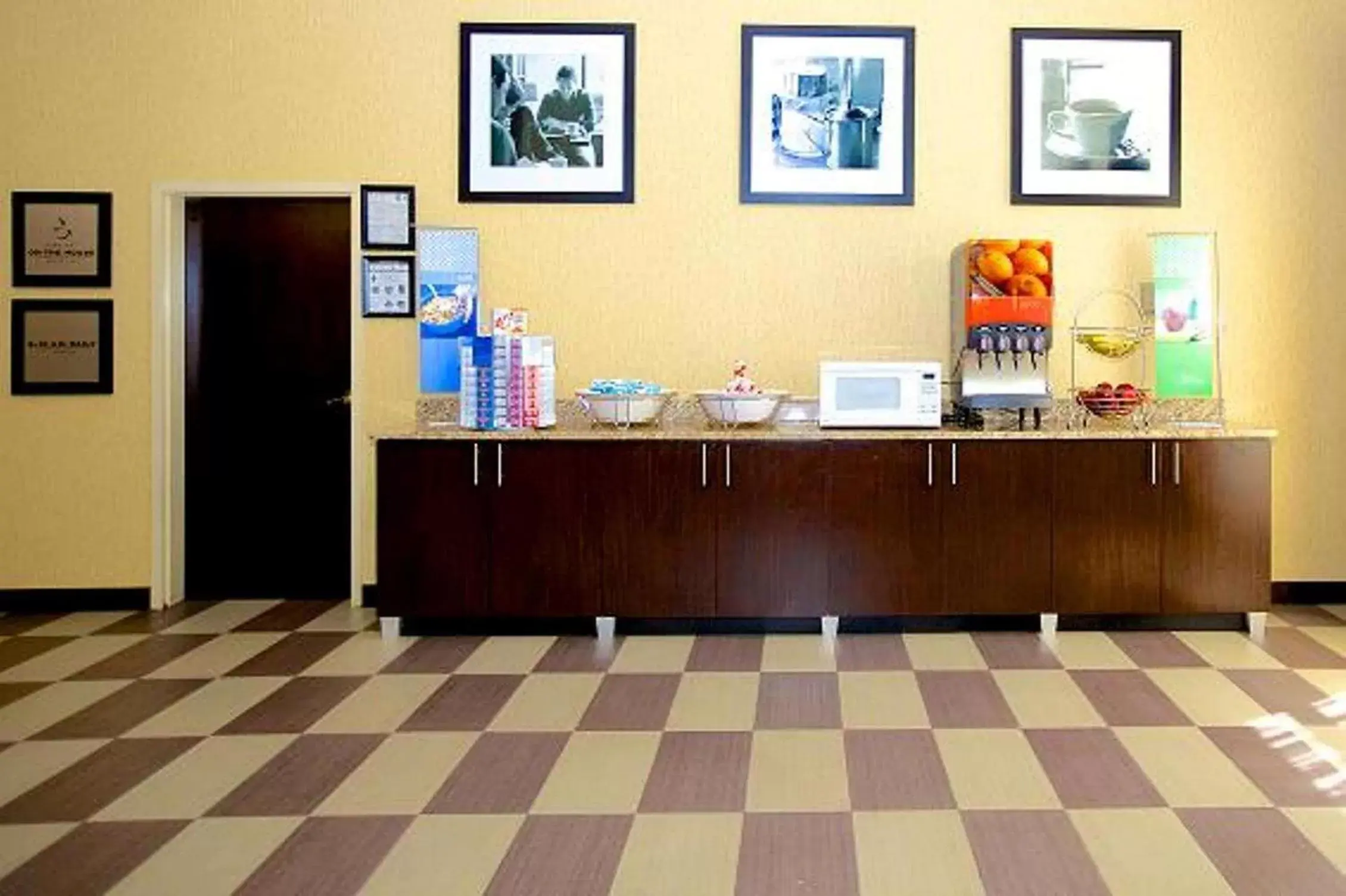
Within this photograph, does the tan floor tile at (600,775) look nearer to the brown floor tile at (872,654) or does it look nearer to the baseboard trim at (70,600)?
the brown floor tile at (872,654)

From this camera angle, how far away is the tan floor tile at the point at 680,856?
260 centimetres

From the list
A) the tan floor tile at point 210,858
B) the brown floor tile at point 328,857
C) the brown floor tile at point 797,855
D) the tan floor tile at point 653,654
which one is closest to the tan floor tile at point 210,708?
the tan floor tile at point 210,858

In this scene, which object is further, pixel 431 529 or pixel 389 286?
pixel 389 286

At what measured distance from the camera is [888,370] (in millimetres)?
5086

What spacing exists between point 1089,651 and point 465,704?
2.55 m

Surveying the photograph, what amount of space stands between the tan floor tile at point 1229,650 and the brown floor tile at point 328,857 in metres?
3.28

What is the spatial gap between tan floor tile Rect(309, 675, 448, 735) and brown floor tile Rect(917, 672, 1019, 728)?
1795 millimetres

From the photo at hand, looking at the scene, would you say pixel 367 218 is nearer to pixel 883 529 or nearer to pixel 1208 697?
pixel 883 529

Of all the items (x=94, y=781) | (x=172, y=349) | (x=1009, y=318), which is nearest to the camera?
(x=94, y=781)

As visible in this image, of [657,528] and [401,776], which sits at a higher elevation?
[657,528]

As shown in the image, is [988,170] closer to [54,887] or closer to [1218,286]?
[1218,286]

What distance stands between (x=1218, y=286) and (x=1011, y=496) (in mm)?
1666

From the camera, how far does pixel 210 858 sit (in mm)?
2766

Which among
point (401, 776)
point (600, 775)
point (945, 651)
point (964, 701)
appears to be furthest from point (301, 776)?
point (945, 651)
